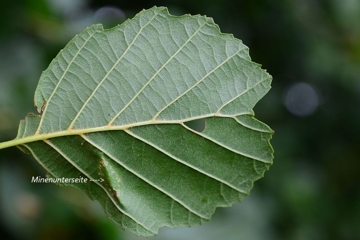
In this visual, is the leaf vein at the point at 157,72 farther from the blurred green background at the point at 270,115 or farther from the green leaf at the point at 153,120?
the blurred green background at the point at 270,115

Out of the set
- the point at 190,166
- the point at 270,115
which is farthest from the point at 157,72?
the point at 270,115

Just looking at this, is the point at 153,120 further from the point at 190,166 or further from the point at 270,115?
the point at 270,115

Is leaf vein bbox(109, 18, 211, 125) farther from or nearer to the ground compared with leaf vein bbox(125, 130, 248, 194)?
farther from the ground

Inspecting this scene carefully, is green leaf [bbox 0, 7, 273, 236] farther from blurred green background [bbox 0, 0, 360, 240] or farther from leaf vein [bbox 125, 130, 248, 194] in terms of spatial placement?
blurred green background [bbox 0, 0, 360, 240]

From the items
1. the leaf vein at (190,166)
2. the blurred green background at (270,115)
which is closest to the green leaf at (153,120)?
the leaf vein at (190,166)

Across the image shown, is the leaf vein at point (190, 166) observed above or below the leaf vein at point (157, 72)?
below

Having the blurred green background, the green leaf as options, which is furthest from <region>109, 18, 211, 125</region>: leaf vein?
the blurred green background
